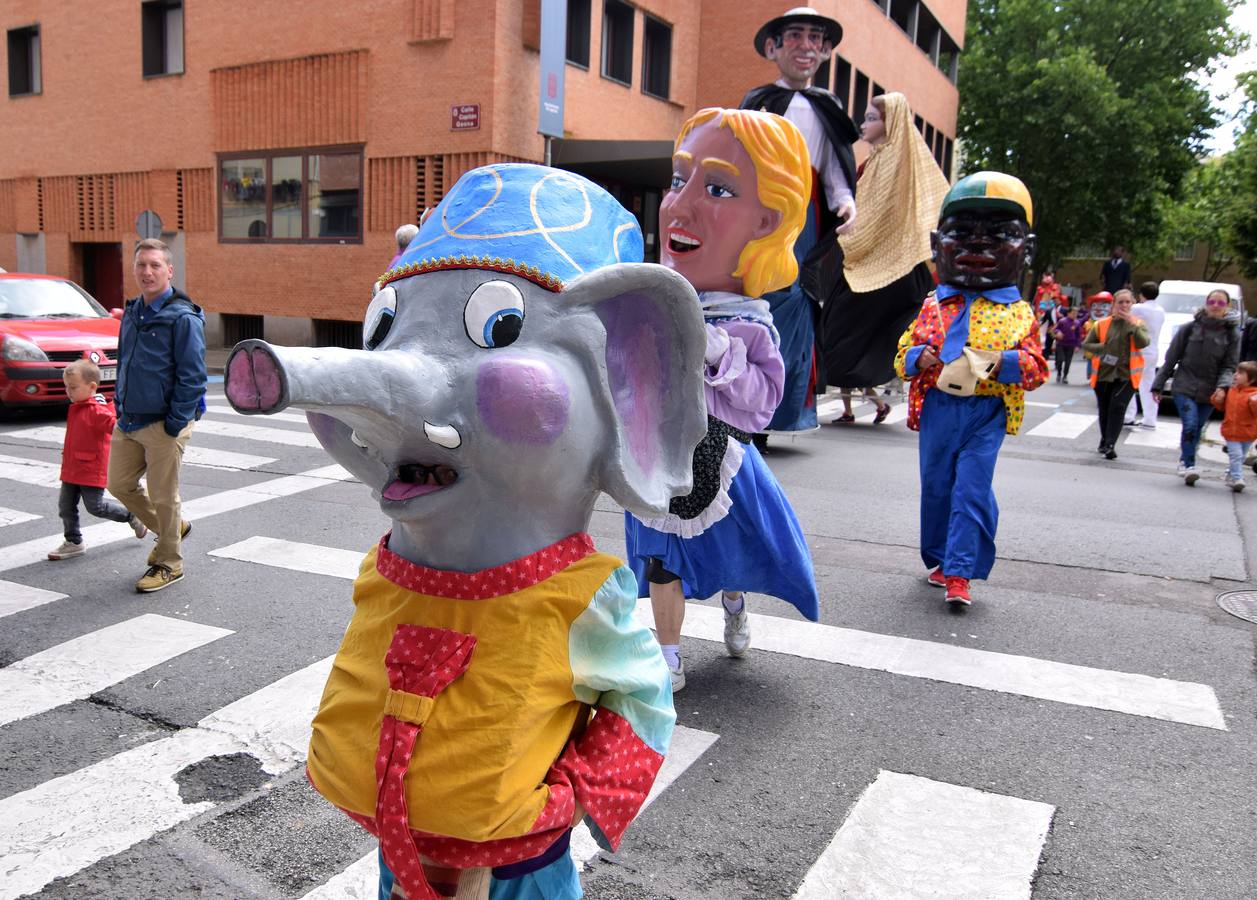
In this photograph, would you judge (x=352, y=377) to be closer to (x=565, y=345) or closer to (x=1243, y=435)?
(x=565, y=345)

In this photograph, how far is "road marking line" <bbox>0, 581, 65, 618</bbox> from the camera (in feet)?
16.4

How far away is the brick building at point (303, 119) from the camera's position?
16.9 m

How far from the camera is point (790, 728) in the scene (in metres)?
3.77

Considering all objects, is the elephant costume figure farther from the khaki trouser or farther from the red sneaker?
the khaki trouser

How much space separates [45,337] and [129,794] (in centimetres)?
909

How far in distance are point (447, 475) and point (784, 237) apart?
1788 millimetres

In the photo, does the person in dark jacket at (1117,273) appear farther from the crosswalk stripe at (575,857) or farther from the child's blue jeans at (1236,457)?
the crosswalk stripe at (575,857)

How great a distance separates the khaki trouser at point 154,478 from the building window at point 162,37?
59.0ft

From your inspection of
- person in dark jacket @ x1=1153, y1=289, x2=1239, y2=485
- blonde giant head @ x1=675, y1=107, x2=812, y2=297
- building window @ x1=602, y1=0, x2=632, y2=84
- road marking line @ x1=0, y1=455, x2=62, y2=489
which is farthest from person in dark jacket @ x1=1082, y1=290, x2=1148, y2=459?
building window @ x1=602, y1=0, x2=632, y2=84

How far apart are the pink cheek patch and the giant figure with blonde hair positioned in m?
1.31

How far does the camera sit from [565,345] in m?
1.71

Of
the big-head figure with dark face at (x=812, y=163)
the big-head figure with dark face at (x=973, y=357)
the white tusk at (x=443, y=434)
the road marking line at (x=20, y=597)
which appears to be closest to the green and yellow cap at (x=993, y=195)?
the big-head figure with dark face at (x=973, y=357)

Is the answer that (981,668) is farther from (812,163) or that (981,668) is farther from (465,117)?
(465,117)

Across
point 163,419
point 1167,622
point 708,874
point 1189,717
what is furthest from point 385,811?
point 1167,622
